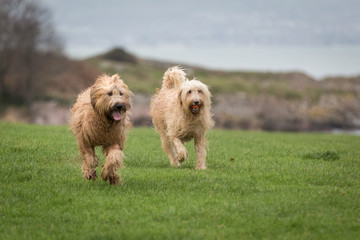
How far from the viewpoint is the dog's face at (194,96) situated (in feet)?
35.5

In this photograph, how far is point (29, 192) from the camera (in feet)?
29.0

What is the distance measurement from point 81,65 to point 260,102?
1819cm

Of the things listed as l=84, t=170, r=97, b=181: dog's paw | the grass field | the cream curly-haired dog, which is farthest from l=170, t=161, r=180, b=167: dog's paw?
l=84, t=170, r=97, b=181: dog's paw

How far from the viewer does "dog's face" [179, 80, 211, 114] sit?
10.8m

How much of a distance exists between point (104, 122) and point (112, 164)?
74 cm

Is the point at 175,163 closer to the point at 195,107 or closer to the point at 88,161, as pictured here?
the point at 195,107

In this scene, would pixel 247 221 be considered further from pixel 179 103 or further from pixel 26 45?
pixel 26 45

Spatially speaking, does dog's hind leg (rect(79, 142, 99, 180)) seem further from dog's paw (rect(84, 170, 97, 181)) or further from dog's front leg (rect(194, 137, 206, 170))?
dog's front leg (rect(194, 137, 206, 170))

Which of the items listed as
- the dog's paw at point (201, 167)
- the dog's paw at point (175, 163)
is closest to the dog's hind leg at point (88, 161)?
the dog's paw at point (201, 167)

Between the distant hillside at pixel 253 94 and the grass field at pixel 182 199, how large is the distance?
32.0 meters

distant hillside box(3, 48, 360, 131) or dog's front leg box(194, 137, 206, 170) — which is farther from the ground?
distant hillside box(3, 48, 360, 131)

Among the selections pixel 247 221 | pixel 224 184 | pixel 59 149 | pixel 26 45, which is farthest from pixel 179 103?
pixel 26 45

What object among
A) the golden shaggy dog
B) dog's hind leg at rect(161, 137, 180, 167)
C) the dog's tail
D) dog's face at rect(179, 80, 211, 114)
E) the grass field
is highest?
the dog's tail

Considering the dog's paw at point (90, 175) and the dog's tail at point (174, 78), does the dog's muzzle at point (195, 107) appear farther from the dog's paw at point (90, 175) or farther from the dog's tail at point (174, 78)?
the dog's paw at point (90, 175)
